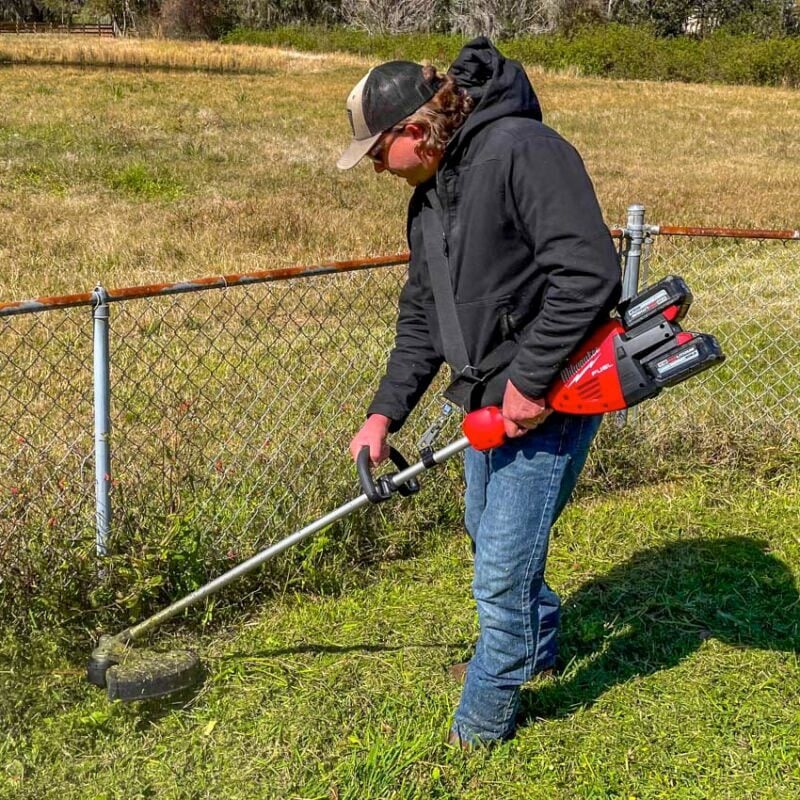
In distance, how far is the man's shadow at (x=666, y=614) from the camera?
3.40m

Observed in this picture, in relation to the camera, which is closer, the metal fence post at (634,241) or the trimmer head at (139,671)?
the trimmer head at (139,671)

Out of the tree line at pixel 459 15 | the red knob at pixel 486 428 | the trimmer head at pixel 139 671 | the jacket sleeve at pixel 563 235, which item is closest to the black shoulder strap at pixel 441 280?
the red knob at pixel 486 428

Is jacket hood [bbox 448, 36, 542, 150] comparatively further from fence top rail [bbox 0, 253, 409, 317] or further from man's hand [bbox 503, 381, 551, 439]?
fence top rail [bbox 0, 253, 409, 317]

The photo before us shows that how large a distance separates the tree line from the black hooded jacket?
143 ft

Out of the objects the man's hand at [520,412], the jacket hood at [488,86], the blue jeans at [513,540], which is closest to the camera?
the jacket hood at [488,86]

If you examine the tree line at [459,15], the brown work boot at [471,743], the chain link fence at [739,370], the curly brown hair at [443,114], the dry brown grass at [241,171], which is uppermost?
the curly brown hair at [443,114]

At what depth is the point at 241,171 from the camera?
45.7 feet

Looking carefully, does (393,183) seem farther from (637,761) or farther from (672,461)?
(637,761)

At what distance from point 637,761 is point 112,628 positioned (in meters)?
1.75

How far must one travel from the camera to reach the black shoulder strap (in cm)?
250

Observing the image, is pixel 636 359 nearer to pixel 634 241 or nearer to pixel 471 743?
pixel 471 743

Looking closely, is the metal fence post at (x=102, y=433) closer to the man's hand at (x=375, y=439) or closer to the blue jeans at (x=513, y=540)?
the man's hand at (x=375, y=439)

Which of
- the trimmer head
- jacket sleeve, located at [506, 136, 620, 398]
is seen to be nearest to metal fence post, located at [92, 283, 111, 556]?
the trimmer head

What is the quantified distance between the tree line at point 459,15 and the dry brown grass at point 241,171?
1991 centimetres
